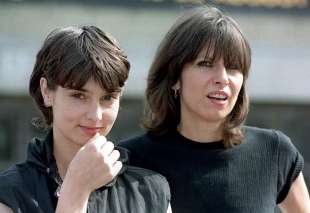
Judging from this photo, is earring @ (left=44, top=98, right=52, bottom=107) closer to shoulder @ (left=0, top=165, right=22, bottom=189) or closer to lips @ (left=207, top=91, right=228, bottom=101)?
shoulder @ (left=0, top=165, right=22, bottom=189)

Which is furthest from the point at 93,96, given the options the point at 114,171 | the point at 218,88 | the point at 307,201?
the point at 307,201

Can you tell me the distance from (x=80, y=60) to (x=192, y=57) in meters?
0.46

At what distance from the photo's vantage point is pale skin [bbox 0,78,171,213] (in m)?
1.86

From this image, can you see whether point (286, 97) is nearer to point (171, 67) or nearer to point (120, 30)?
point (120, 30)

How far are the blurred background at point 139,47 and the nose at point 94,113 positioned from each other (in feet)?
16.7

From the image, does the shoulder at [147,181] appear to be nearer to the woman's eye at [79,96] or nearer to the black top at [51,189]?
the black top at [51,189]

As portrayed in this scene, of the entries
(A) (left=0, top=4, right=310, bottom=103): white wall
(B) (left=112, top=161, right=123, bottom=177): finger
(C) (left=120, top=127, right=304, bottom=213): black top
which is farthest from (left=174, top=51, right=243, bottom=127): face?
(A) (left=0, top=4, right=310, bottom=103): white wall

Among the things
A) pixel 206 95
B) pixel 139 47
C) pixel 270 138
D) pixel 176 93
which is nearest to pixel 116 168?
pixel 206 95

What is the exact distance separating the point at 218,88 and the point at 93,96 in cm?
45

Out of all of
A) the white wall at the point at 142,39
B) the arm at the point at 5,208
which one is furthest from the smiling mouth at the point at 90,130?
the white wall at the point at 142,39

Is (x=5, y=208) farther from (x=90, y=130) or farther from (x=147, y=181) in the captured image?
(x=147, y=181)

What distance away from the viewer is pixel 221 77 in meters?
2.26

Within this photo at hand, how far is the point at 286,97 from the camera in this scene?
744 cm

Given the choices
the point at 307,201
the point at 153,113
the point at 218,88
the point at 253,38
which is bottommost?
the point at 253,38
